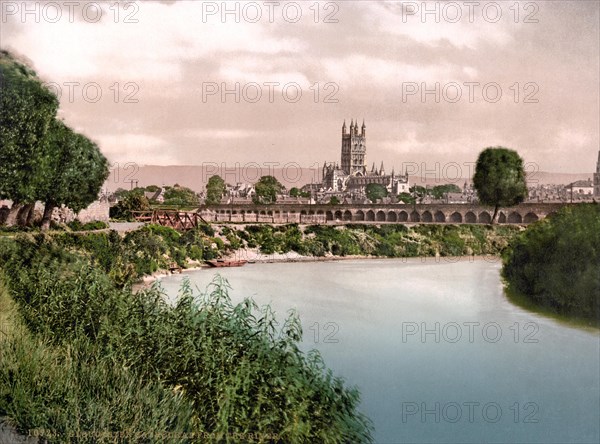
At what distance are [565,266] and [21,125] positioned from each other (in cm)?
1444

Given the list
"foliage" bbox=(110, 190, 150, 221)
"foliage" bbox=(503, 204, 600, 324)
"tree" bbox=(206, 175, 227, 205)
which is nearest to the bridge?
"foliage" bbox=(110, 190, 150, 221)

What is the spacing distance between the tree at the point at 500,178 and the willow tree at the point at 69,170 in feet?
54.6

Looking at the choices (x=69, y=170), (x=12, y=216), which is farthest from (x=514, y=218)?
(x=12, y=216)

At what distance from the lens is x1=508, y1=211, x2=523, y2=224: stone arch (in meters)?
38.7

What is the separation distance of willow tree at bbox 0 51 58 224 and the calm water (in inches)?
197

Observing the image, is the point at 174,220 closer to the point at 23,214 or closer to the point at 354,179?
the point at 23,214

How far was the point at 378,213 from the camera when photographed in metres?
66.9

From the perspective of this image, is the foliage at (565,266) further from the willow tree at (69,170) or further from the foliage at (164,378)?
the willow tree at (69,170)

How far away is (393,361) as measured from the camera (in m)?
14.0

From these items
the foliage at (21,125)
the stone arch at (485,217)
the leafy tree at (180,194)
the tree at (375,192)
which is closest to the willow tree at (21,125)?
the foliage at (21,125)

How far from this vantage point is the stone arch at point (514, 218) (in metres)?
38.7

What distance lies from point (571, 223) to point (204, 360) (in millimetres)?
12541

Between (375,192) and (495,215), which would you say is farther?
(375,192)

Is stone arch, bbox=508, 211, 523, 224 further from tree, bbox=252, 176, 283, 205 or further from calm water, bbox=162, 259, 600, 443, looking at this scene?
tree, bbox=252, 176, 283, 205
